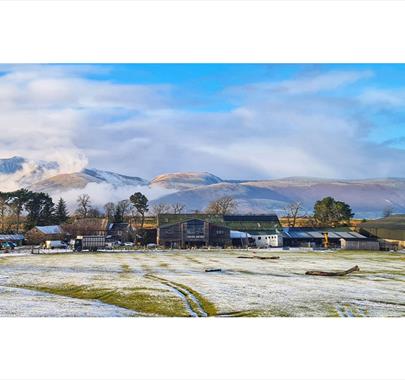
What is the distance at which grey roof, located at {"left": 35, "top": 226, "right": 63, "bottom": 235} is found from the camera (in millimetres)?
20952

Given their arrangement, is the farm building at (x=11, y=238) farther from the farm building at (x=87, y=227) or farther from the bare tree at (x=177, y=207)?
the bare tree at (x=177, y=207)

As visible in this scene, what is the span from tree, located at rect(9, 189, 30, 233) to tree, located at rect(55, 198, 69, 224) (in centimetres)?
125

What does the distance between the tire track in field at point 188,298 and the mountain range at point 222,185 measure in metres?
3.44

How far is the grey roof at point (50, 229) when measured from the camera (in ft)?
68.7

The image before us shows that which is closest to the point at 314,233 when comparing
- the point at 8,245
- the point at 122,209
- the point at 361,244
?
the point at 361,244

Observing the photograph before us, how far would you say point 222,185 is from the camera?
17984 mm

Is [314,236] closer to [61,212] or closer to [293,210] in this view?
[293,210]

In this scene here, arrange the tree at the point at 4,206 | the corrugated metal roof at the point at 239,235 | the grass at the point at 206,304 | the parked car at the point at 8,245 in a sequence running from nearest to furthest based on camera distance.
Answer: the grass at the point at 206,304
the tree at the point at 4,206
the parked car at the point at 8,245
the corrugated metal roof at the point at 239,235

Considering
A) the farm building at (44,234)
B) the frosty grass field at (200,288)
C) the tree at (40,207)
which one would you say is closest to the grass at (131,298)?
the frosty grass field at (200,288)

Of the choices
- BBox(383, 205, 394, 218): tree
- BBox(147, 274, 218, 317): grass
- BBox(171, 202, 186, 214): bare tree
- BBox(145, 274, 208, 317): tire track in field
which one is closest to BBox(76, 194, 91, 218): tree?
BBox(171, 202, 186, 214): bare tree

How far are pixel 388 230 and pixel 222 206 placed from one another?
727 cm
